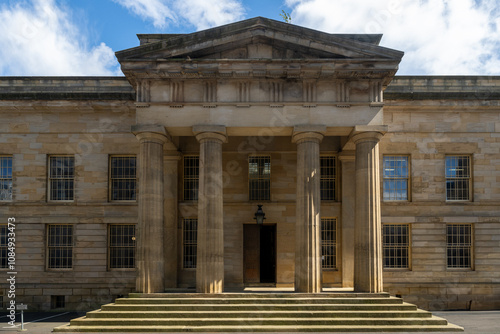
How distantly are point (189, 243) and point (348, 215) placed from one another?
8220mm

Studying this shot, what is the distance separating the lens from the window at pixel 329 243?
24.1 metres

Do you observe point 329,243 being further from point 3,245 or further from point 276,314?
point 3,245

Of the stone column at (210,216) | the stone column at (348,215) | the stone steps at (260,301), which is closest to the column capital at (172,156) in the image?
the stone column at (210,216)

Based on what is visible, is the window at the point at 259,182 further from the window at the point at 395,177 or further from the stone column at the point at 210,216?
the window at the point at 395,177

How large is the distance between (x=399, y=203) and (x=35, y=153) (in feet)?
61.2

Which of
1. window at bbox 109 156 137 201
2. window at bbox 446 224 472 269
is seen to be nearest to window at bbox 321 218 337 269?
window at bbox 446 224 472 269

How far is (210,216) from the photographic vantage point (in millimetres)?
19719

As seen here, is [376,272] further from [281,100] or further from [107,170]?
[107,170]

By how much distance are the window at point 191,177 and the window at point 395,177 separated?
9.66 metres

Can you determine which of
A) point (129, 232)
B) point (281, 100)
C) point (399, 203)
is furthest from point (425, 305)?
point (129, 232)

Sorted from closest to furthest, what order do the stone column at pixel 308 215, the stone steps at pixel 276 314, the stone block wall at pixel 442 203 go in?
the stone steps at pixel 276 314 → the stone column at pixel 308 215 → the stone block wall at pixel 442 203

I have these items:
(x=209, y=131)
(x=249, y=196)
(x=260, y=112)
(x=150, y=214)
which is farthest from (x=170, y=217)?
(x=260, y=112)

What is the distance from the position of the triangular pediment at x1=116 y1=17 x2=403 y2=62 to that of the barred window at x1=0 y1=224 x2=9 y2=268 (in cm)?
1115

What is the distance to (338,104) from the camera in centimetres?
2030
